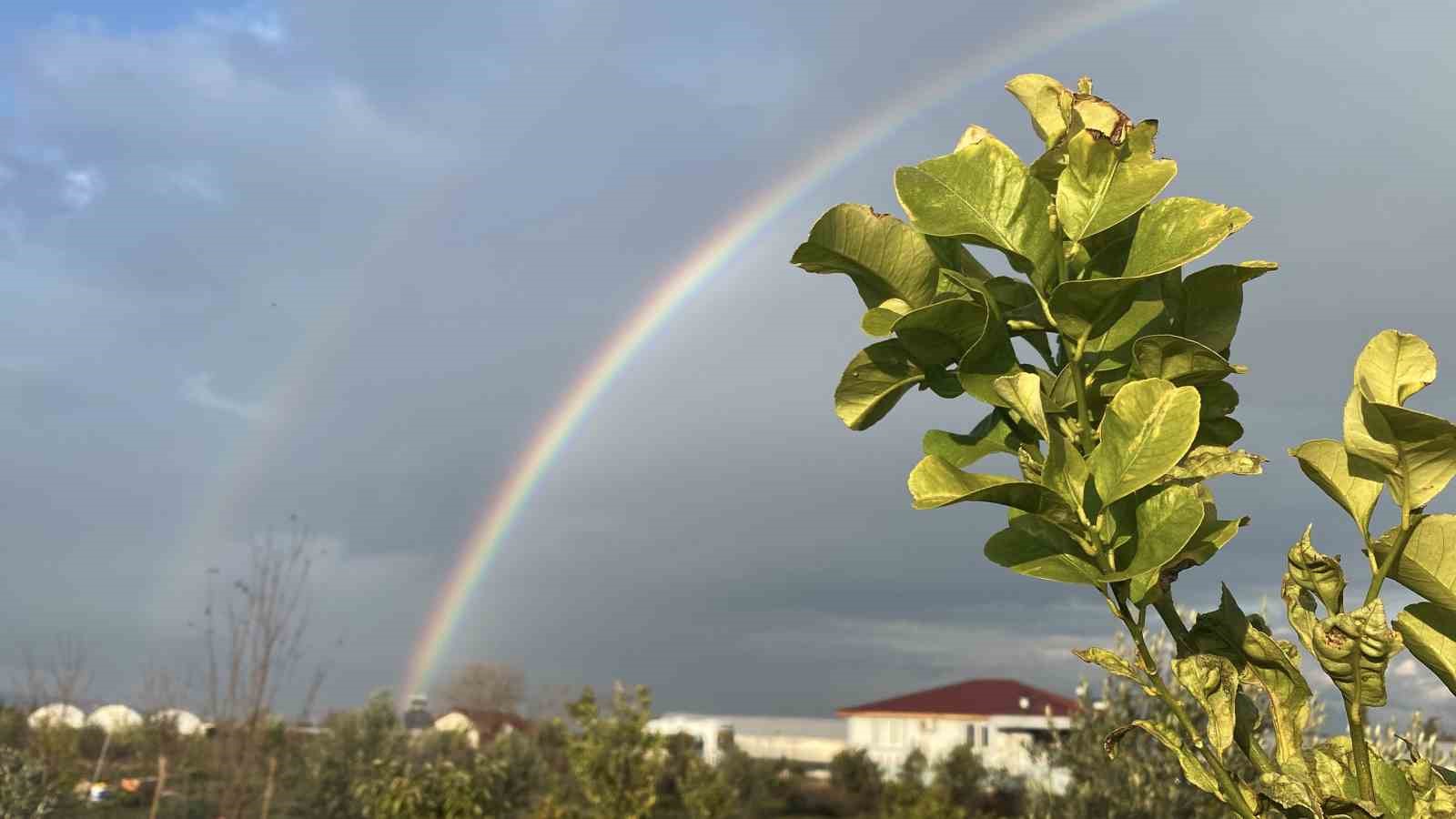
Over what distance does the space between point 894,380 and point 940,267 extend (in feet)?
0.57

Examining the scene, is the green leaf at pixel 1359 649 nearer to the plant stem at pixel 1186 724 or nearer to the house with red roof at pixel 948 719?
the plant stem at pixel 1186 724

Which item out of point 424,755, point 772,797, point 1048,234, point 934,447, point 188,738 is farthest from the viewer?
point 772,797

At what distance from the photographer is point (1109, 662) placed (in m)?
1.40

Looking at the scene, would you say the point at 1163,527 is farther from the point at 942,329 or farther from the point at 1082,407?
the point at 942,329

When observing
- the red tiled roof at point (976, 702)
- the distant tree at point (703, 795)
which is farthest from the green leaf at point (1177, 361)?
the red tiled roof at point (976, 702)

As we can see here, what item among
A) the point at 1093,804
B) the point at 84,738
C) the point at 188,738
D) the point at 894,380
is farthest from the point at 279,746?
the point at 894,380

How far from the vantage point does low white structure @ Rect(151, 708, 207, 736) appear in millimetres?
21375

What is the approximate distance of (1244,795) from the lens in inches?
52.3

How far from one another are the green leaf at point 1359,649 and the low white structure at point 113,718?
43443 millimetres

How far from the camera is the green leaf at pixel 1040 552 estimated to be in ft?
4.44

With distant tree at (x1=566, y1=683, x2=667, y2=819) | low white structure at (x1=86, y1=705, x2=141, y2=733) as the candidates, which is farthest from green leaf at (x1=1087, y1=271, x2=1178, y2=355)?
low white structure at (x1=86, y1=705, x2=141, y2=733)

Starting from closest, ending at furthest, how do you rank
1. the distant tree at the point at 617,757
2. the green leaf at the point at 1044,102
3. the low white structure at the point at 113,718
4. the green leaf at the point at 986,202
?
the green leaf at the point at 986,202 → the green leaf at the point at 1044,102 → the distant tree at the point at 617,757 → the low white structure at the point at 113,718

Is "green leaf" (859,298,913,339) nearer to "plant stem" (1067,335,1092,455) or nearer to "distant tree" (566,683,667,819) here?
"plant stem" (1067,335,1092,455)

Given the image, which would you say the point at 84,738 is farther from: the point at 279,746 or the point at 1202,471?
the point at 1202,471
